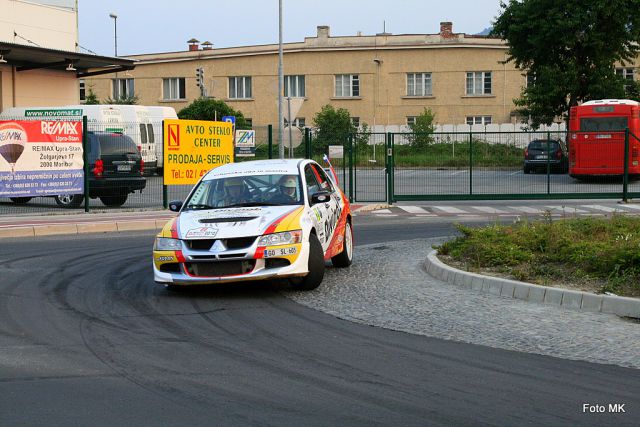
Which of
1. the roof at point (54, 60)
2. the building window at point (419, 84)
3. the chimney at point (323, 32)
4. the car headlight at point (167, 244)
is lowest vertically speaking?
the car headlight at point (167, 244)

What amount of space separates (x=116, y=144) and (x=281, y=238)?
1419 cm

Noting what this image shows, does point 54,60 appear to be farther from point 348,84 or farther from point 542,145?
point 348,84

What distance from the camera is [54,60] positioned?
125ft

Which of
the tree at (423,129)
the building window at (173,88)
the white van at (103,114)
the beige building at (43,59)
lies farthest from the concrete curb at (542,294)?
the building window at (173,88)

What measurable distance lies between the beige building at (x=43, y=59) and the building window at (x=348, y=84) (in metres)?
23.3

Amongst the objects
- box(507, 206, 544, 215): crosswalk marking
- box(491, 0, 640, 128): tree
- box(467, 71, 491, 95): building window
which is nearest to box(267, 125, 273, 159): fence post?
box(507, 206, 544, 215): crosswalk marking

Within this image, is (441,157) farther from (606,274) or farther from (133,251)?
(606,274)

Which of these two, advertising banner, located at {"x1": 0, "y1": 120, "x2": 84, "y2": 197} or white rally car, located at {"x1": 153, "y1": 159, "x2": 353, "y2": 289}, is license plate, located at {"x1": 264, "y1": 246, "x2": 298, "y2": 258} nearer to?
white rally car, located at {"x1": 153, "y1": 159, "x2": 353, "y2": 289}

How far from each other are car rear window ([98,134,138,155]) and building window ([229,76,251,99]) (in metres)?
41.4

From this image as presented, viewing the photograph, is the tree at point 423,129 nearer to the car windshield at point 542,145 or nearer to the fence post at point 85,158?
the car windshield at point 542,145

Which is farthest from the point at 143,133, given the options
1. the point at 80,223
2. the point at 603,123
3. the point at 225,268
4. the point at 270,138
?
the point at 225,268

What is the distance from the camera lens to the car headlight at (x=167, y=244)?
404 inches

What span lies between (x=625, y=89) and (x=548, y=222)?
34.3 meters

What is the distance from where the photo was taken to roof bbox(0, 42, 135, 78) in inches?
1364
